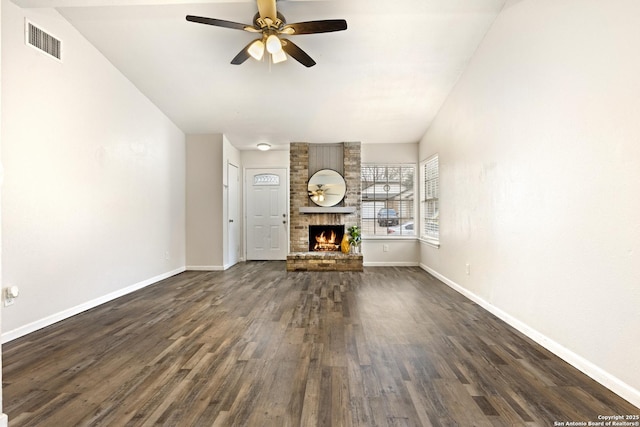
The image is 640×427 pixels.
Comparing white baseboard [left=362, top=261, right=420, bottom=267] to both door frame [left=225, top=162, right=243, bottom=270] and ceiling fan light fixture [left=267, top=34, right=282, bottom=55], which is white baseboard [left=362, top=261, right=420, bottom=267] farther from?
ceiling fan light fixture [left=267, top=34, right=282, bottom=55]

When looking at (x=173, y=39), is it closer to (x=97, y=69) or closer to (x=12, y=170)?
(x=97, y=69)

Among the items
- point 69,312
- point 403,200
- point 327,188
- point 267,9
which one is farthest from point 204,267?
point 267,9

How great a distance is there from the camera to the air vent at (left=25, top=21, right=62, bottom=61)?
123 inches

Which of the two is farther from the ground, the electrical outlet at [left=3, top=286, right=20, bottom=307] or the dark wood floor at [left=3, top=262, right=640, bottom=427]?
the electrical outlet at [left=3, top=286, right=20, bottom=307]

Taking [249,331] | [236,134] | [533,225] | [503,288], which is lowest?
[249,331]

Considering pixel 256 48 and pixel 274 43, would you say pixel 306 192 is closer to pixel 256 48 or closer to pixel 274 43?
pixel 256 48

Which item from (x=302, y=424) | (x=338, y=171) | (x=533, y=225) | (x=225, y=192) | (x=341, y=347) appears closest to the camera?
(x=302, y=424)

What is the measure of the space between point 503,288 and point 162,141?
504cm

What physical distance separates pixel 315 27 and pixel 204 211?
406 centimetres

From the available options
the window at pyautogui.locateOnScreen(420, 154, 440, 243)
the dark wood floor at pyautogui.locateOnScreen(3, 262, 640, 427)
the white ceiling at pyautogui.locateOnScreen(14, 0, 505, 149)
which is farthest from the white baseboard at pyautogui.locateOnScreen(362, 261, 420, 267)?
the dark wood floor at pyautogui.locateOnScreen(3, 262, 640, 427)

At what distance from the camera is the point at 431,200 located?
239 inches

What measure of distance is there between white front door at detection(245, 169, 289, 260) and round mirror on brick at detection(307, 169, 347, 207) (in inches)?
46.4

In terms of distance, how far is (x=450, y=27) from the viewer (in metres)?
3.77

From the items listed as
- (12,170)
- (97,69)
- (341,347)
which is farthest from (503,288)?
(97,69)
